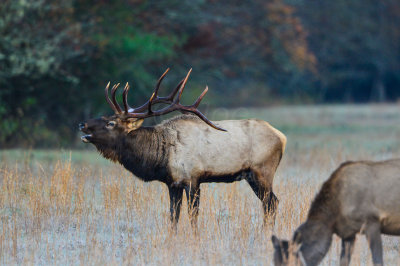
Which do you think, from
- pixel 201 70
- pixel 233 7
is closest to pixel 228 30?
pixel 233 7

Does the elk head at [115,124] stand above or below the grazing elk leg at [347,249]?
above

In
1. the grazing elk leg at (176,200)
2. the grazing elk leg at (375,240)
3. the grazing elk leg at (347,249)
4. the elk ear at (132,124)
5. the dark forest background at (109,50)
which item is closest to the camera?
the grazing elk leg at (375,240)

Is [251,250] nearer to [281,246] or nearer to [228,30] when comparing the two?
[281,246]

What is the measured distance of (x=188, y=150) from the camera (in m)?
9.28

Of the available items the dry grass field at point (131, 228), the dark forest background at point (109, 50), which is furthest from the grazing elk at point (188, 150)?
the dark forest background at point (109, 50)

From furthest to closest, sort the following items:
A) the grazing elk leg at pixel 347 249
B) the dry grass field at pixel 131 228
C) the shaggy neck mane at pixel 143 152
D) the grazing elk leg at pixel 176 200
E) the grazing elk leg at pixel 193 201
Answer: the shaggy neck mane at pixel 143 152
the grazing elk leg at pixel 176 200
the grazing elk leg at pixel 193 201
the dry grass field at pixel 131 228
the grazing elk leg at pixel 347 249

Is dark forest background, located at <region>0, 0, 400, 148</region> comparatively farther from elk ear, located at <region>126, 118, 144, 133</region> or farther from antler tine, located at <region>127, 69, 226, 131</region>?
antler tine, located at <region>127, 69, 226, 131</region>

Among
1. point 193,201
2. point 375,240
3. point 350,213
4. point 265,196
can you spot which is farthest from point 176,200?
point 375,240

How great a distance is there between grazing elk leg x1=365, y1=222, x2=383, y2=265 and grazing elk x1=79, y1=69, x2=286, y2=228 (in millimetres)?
2690

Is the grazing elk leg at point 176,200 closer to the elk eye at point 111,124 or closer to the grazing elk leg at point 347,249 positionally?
the elk eye at point 111,124

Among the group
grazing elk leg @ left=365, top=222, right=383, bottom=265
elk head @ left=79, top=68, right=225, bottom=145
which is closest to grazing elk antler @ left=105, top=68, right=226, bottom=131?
elk head @ left=79, top=68, right=225, bottom=145

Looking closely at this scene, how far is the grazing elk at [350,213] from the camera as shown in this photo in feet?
21.6

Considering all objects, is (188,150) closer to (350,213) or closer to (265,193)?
(265,193)

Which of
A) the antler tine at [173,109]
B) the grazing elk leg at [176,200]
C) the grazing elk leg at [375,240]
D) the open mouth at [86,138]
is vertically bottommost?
the grazing elk leg at [176,200]
